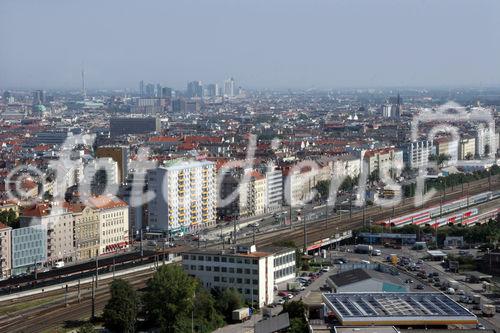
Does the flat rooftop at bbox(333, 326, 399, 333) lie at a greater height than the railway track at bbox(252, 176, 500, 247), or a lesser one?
greater

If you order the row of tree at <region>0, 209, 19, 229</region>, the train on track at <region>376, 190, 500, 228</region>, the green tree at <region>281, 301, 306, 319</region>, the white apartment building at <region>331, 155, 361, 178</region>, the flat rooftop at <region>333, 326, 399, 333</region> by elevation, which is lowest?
the train on track at <region>376, 190, 500, 228</region>

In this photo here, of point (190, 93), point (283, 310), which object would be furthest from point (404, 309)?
point (190, 93)

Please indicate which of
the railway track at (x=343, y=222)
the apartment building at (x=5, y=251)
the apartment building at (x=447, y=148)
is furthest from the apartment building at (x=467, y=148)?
the apartment building at (x=5, y=251)

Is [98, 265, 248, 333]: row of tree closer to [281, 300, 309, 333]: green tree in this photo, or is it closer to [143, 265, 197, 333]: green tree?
[143, 265, 197, 333]: green tree

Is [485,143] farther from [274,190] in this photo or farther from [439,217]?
[439,217]

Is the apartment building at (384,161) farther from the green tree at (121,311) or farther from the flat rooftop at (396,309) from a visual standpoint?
the green tree at (121,311)

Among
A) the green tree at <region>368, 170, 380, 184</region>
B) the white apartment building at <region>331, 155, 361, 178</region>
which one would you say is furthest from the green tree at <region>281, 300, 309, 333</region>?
the green tree at <region>368, 170, 380, 184</region>
